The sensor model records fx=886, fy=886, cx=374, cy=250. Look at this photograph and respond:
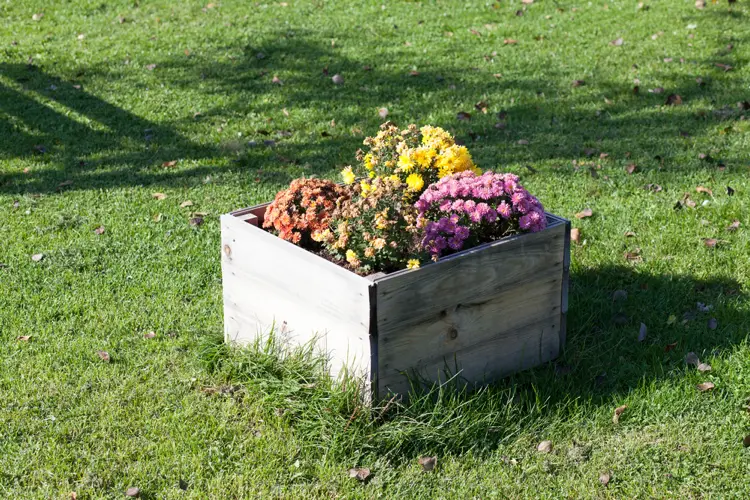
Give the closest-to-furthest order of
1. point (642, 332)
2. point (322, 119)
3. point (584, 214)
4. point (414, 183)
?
1. point (414, 183)
2. point (642, 332)
3. point (584, 214)
4. point (322, 119)

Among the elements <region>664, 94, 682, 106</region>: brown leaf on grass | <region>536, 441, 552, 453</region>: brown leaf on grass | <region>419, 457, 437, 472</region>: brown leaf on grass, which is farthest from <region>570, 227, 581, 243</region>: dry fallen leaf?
<region>664, 94, 682, 106</region>: brown leaf on grass

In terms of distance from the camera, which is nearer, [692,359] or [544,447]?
[544,447]

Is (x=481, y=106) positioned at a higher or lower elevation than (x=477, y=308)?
lower

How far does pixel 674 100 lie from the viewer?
26.1 feet

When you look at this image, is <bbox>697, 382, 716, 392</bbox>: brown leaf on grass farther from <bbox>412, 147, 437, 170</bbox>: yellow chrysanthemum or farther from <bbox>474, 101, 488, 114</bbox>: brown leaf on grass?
<bbox>474, 101, 488, 114</bbox>: brown leaf on grass

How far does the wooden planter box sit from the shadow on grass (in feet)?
0.35

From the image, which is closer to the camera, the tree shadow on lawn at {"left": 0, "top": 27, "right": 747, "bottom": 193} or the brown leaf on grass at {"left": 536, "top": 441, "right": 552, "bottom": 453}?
the brown leaf on grass at {"left": 536, "top": 441, "right": 552, "bottom": 453}

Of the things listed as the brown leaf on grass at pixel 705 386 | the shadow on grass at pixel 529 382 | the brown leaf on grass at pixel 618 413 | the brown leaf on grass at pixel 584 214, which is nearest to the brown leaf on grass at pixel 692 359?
the shadow on grass at pixel 529 382

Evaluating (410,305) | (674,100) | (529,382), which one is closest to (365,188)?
(410,305)

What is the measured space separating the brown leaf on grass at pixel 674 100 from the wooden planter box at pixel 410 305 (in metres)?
4.31

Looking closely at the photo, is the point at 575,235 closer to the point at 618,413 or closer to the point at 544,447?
the point at 618,413

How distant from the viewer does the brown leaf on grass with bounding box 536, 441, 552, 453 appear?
11.9 ft

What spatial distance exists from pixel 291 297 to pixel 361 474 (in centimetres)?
85

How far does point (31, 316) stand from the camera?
187 inches
